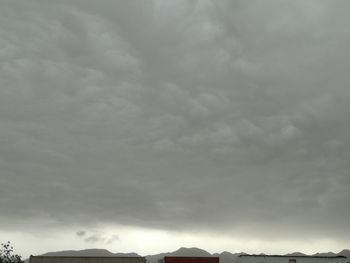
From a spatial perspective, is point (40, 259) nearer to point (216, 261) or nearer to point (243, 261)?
point (216, 261)

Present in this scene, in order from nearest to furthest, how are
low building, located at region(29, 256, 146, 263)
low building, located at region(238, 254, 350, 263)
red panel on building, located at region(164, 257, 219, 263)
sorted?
1. red panel on building, located at region(164, 257, 219, 263)
2. low building, located at region(29, 256, 146, 263)
3. low building, located at region(238, 254, 350, 263)

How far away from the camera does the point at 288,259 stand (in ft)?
233

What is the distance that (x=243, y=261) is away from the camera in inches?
2827

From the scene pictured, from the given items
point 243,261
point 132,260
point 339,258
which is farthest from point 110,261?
point 339,258

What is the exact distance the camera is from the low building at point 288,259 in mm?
70519

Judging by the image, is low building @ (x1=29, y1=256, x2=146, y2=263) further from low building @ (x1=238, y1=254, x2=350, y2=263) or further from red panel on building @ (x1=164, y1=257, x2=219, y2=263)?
low building @ (x1=238, y1=254, x2=350, y2=263)

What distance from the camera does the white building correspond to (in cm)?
7056

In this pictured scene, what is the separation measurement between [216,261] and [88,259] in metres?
20.1

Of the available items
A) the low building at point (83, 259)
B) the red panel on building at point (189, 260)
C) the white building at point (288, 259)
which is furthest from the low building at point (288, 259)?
the low building at point (83, 259)

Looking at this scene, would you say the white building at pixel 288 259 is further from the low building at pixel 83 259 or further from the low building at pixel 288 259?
the low building at pixel 83 259

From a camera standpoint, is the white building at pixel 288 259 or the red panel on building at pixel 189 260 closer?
the red panel on building at pixel 189 260

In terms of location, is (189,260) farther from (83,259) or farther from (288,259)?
(288,259)

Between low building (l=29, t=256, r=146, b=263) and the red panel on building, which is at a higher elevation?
low building (l=29, t=256, r=146, b=263)

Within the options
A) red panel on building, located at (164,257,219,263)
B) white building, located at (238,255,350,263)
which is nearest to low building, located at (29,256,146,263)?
red panel on building, located at (164,257,219,263)
